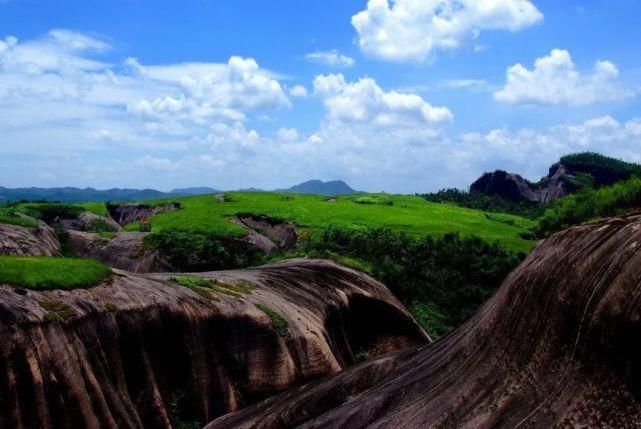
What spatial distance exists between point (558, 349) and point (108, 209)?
311 feet

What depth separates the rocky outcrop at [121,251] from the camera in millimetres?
43750

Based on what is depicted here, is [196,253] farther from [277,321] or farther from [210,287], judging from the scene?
[277,321]

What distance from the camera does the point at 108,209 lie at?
97.8 m

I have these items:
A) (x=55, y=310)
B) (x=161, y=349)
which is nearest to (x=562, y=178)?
(x=161, y=349)

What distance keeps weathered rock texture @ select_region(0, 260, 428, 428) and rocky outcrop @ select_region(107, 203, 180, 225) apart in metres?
64.7

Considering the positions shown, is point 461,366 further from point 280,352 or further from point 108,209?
point 108,209

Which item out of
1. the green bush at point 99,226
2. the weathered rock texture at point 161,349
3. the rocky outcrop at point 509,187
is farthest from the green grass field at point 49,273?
the rocky outcrop at point 509,187

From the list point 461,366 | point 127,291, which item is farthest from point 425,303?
point 461,366

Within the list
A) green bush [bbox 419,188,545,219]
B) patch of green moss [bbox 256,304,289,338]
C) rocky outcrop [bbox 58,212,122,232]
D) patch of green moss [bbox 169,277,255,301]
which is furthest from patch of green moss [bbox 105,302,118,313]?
green bush [bbox 419,188,545,219]

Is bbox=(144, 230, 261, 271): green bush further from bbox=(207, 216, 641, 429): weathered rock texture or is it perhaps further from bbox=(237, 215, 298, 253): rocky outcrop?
bbox=(207, 216, 641, 429): weathered rock texture

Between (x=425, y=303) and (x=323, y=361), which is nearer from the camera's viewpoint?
(x=323, y=361)

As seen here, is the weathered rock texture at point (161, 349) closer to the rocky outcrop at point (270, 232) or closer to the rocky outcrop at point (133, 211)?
the rocky outcrop at point (270, 232)

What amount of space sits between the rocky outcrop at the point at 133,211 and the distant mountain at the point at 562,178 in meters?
83.2

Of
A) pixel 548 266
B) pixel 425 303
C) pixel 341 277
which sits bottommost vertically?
pixel 425 303
